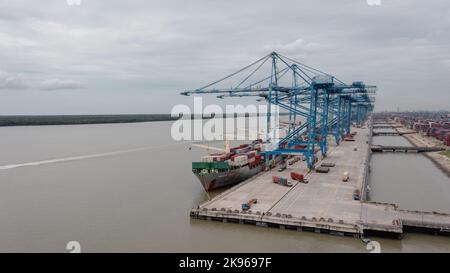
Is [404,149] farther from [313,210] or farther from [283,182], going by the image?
[313,210]

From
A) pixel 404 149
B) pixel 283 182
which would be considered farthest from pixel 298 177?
pixel 404 149

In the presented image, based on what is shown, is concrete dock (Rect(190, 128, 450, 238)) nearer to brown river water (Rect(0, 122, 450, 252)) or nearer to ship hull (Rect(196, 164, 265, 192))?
brown river water (Rect(0, 122, 450, 252))

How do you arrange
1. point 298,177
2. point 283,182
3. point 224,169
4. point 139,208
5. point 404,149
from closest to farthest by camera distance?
point 139,208 < point 283,182 < point 298,177 < point 224,169 < point 404,149

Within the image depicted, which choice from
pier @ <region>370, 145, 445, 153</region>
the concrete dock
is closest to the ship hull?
the concrete dock

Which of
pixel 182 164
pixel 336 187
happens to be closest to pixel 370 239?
pixel 336 187

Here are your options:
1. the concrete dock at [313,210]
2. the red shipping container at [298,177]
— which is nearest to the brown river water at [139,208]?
the concrete dock at [313,210]
